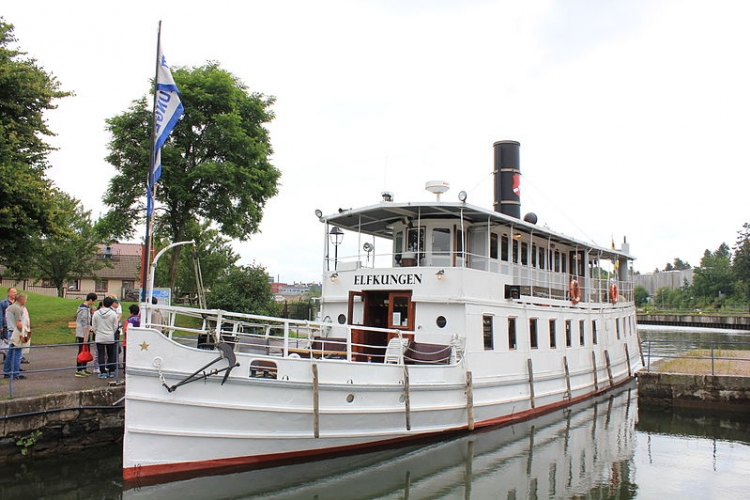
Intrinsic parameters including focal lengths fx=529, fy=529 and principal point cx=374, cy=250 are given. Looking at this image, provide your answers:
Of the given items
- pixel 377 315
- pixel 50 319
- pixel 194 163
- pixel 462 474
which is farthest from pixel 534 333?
pixel 50 319

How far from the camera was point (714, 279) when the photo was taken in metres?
87.4

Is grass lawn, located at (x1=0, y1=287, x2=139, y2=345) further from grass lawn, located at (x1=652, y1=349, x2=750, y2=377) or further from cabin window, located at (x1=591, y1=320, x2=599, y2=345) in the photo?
grass lawn, located at (x1=652, y1=349, x2=750, y2=377)

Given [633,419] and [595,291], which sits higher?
[595,291]

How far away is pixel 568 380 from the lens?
16.3 m

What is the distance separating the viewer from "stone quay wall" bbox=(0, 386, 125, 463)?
10031 mm

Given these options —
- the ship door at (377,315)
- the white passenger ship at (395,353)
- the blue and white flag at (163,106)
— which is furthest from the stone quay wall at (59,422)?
the ship door at (377,315)

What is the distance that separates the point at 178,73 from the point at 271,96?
4.84 metres

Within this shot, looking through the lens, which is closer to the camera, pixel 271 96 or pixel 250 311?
pixel 250 311

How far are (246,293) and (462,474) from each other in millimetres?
16514

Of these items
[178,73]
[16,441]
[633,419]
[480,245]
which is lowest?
[633,419]

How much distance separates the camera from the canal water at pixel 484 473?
933 cm

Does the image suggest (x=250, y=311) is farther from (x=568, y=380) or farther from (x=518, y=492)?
(x=518, y=492)

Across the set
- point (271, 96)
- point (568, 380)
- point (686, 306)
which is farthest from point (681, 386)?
point (686, 306)

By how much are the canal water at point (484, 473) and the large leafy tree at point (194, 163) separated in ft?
47.0
